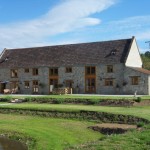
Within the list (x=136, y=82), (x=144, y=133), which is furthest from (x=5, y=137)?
(x=136, y=82)

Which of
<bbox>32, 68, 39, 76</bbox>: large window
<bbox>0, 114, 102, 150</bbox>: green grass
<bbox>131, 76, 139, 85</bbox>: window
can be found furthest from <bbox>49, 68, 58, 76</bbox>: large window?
<bbox>0, 114, 102, 150</bbox>: green grass

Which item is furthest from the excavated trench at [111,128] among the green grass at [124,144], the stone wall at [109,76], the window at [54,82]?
the window at [54,82]

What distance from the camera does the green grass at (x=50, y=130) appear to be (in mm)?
22078

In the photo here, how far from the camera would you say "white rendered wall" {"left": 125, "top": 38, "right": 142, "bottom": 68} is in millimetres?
58675

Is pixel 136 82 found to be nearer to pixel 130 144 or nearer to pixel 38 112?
pixel 38 112

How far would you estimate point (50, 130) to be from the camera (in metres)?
26.4

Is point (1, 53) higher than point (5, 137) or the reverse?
higher

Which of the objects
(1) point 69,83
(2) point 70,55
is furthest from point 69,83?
(2) point 70,55

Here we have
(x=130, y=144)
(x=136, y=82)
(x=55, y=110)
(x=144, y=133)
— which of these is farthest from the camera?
(x=136, y=82)

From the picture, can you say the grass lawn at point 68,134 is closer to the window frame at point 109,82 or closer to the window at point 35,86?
the window frame at point 109,82

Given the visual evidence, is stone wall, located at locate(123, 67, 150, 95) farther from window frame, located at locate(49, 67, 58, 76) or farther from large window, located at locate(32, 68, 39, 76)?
large window, located at locate(32, 68, 39, 76)

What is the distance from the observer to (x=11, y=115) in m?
36.8

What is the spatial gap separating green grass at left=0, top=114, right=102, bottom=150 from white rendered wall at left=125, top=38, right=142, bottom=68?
90.6 ft

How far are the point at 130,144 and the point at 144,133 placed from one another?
2974 millimetres
